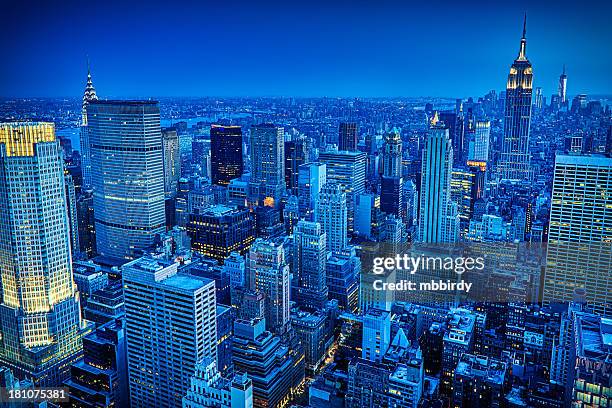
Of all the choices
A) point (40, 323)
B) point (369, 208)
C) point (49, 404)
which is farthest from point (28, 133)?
point (369, 208)

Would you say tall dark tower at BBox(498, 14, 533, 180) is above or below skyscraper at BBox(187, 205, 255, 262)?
above

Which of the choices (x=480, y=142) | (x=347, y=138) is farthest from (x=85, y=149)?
(x=480, y=142)

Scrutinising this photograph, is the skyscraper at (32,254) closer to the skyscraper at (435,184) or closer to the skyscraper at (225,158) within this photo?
the skyscraper at (435,184)

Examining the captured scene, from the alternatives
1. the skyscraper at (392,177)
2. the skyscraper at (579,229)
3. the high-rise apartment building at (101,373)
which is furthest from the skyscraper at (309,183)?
the high-rise apartment building at (101,373)

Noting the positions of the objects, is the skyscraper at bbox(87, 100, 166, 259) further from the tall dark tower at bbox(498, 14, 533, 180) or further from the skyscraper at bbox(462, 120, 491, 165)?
the skyscraper at bbox(462, 120, 491, 165)

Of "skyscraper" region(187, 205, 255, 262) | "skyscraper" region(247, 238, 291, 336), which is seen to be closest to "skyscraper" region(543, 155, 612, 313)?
"skyscraper" region(247, 238, 291, 336)

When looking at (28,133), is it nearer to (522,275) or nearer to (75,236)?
(75,236)
